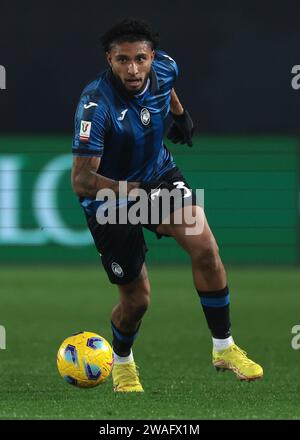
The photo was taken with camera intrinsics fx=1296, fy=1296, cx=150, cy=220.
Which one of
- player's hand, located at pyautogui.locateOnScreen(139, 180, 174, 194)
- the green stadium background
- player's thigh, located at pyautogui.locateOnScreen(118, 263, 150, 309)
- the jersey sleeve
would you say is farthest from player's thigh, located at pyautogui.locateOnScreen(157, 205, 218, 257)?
the green stadium background

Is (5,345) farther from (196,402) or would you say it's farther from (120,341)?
(196,402)

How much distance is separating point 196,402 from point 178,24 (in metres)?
9.94

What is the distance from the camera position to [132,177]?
24.3 feet

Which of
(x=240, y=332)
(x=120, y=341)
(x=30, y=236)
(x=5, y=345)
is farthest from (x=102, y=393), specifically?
(x=30, y=236)

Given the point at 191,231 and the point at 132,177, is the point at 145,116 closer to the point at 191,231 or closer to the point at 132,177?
the point at 132,177

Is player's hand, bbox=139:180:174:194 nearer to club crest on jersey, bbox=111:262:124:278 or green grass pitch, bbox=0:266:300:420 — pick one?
club crest on jersey, bbox=111:262:124:278

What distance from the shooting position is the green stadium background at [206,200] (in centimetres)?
1617

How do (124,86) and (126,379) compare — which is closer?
(124,86)

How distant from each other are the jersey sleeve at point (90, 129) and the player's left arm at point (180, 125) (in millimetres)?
1079

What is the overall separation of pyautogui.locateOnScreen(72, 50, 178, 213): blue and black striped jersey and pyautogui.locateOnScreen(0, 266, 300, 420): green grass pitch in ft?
4.13

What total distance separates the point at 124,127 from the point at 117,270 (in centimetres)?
81

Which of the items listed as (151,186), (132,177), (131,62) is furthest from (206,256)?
(131,62)
